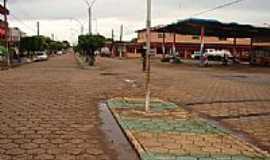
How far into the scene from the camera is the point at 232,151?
7.31 m

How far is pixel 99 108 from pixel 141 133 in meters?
4.24

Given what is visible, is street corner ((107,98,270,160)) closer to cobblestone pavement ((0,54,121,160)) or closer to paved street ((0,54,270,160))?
paved street ((0,54,270,160))

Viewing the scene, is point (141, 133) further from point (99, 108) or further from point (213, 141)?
point (99, 108)

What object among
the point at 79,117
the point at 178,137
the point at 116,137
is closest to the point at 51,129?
the point at 116,137

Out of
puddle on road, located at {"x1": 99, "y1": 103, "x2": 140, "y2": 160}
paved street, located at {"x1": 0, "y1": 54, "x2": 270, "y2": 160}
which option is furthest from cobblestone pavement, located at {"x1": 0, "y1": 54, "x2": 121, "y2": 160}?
puddle on road, located at {"x1": 99, "y1": 103, "x2": 140, "y2": 160}

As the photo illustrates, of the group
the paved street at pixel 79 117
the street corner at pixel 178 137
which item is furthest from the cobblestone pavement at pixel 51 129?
the street corner at pixel 178 137

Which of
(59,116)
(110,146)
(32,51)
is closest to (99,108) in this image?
(59,116)

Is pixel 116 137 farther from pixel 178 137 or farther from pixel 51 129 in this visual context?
pixel 51 129

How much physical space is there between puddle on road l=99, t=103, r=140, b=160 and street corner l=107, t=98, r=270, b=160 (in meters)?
0.11

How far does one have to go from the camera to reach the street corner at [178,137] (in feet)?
23.0

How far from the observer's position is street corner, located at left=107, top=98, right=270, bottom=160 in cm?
701

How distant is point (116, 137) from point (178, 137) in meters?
1.17

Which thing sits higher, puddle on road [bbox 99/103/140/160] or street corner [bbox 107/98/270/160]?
street corner [bbox 107/98/270/160]

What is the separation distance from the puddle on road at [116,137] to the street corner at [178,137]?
0.11 meters
